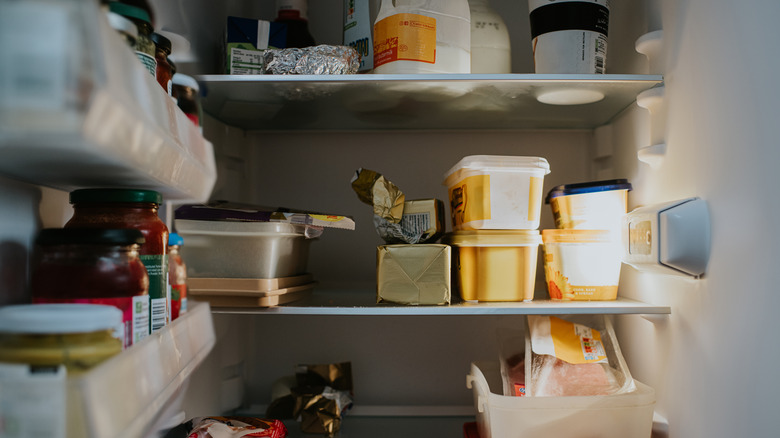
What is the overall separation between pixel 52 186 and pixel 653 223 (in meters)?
0.97

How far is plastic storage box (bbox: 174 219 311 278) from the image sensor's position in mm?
1137

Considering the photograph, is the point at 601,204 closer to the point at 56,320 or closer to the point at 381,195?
the point at 381,195

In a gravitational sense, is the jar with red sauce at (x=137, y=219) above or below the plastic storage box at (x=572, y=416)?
above

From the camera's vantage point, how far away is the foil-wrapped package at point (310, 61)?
1195 mm


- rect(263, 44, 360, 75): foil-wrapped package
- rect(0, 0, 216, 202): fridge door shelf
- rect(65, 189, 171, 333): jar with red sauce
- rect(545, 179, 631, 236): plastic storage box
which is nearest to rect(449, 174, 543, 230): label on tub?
rect(545, 179, 631, 236): plastic storage box

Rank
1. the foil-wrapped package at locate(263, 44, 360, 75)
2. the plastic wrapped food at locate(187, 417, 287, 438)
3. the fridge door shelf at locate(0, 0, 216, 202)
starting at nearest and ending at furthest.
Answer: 1. the fridge door shelf at locate(0, 0, 216, 202)
2. the plastic wrapped food at locate(187, 417, 287, 438)
3. the foil-wrapped package at locate(263, 44, 360, 75)

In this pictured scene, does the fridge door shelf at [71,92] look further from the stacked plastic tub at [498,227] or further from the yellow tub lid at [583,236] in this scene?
the yellow tub lid at [583,236]

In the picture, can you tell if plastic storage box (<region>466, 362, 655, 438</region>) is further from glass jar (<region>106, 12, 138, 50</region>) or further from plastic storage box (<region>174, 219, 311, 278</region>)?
glass jar (<region>106, 12, 138, 50</region>)

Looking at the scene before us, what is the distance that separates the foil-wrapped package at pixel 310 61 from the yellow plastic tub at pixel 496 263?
443 millimetres

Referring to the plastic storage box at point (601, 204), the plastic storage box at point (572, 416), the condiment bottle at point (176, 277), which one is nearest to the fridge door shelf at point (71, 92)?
the condiment bottle at point (176, 277)

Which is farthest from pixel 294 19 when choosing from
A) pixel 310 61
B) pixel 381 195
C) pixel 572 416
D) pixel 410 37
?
pixel 572 416

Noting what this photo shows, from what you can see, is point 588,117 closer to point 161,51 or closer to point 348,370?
point 348,370

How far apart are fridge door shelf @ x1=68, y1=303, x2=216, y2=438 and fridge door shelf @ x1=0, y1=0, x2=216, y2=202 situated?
0.52 feet

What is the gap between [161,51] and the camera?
0.70m
